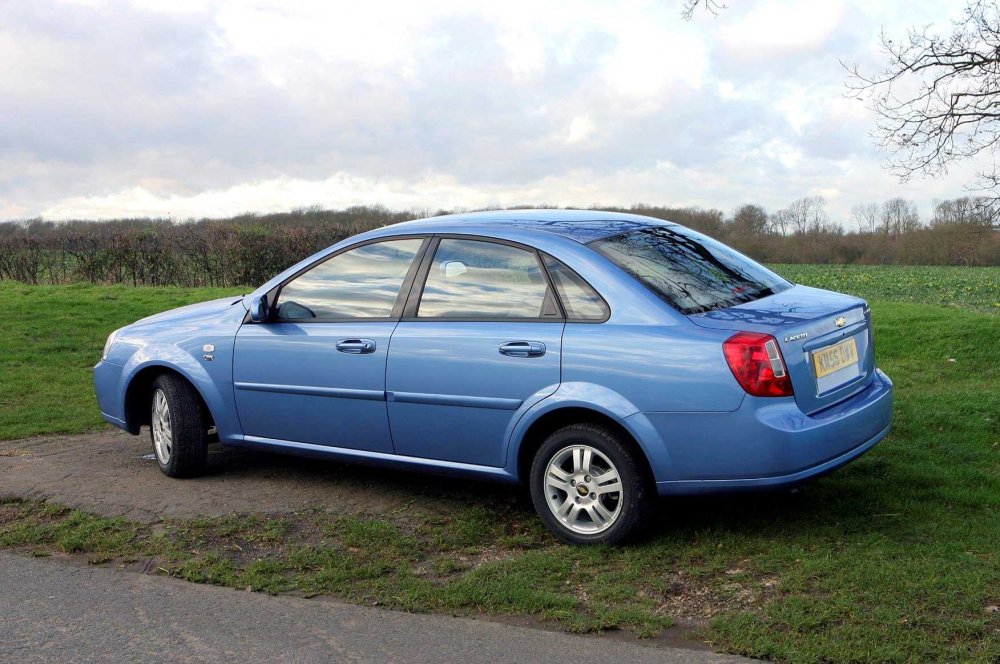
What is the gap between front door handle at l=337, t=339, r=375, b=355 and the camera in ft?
18.2

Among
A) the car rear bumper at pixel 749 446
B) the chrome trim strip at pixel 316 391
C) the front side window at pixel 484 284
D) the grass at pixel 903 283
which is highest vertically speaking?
the front side window at pixel 484 284

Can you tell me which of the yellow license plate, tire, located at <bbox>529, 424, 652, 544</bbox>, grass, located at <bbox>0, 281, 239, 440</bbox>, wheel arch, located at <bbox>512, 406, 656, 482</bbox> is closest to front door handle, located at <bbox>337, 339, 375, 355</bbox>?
A: wheel arch, located at <bbox>512, 406, 656, 482</bbox>

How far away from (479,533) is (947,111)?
888 centimetres

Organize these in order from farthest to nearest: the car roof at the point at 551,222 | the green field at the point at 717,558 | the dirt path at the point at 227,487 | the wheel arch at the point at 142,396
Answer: the wheel arch at the point at 142,396, the dirt path at the point at 227,487, the car roof at the point at 551,222, the green field at the point at 717,558

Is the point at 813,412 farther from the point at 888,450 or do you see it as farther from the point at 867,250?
the point at 867,250

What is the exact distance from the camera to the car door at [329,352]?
561cm

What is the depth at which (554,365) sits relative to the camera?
4895 millimetres

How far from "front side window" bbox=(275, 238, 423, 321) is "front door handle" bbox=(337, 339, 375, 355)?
178 millimetres

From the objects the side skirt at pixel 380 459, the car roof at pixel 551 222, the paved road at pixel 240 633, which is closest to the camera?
the paved road at pixel 240 633

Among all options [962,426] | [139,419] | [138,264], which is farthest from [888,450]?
[138,264]

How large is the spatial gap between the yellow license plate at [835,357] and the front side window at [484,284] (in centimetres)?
130

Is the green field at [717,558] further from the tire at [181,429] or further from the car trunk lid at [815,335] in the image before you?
the tire at [181,429]

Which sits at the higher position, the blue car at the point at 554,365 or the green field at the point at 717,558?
the blue car at the point at 554,365

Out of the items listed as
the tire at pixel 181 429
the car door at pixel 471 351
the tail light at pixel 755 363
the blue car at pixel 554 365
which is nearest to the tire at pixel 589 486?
the blue car at pixel 554 365
